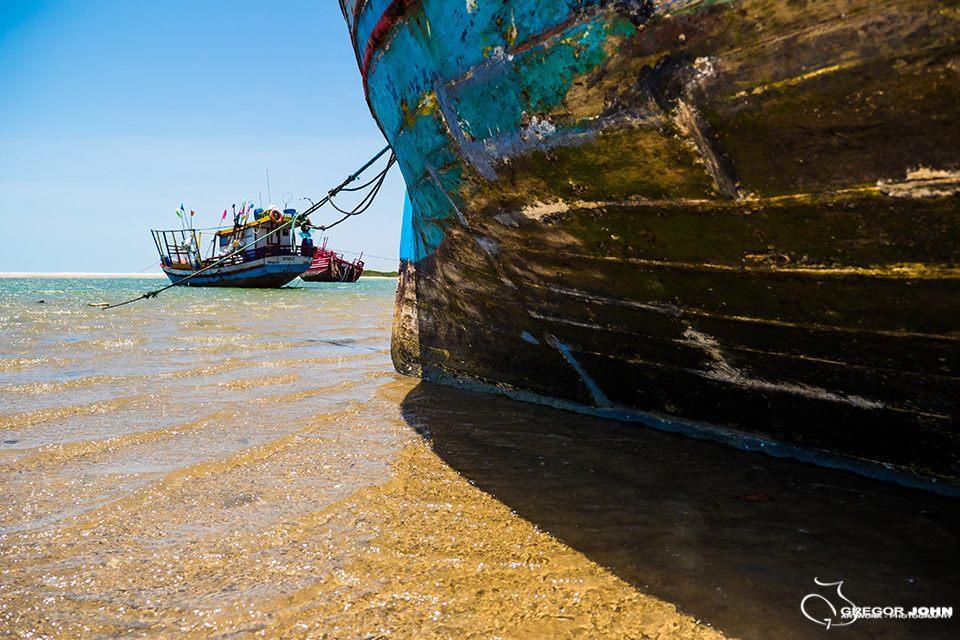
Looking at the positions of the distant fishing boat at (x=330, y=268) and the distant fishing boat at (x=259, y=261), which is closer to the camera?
the distant fishing boat at (x=259, y=261)

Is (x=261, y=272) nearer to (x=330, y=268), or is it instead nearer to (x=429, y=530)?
(x=330, y=268)

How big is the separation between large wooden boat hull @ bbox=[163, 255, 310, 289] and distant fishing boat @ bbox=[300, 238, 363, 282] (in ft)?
30.4

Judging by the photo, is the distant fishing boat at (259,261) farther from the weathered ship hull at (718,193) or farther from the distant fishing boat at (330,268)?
the weathered ship hull at (718,193)

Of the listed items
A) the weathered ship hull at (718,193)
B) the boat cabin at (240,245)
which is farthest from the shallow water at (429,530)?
the boat cabin at (240,245)

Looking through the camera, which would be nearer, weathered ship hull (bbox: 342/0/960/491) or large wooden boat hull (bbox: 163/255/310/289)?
weathered ship hull (bbox: 342/0/960/491)

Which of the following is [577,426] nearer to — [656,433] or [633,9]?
[656,433]

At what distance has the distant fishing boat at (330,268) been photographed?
36031mm

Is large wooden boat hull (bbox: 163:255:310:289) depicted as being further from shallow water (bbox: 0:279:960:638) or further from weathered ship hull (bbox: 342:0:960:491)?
weathered ship hull (bbox: 342:0:960:491)

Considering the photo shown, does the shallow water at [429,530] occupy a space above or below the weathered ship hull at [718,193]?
below

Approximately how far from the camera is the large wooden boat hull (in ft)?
81.7

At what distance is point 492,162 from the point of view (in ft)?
5.74

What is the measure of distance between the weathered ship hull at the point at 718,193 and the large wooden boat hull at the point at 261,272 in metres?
23.9

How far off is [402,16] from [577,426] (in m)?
1.75

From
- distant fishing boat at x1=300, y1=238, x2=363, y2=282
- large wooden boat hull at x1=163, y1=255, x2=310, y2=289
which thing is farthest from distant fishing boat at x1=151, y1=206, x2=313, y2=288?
distant fishing boat at x1=300, y1=238, x2=363, y2=282
